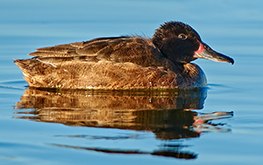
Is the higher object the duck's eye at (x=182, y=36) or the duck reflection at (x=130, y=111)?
the duck's eye at (x=182, y=36)

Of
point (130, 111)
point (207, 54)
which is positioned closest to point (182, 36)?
point (207, 54)

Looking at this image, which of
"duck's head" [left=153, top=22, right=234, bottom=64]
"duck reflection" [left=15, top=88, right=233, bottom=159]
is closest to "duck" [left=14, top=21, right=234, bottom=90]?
"duck's head" [left=153, top=22, right=234, bottom=64]

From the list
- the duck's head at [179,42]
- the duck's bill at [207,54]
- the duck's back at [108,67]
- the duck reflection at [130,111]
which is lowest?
the duck reflection at [130,111]

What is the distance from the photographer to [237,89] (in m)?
10.5

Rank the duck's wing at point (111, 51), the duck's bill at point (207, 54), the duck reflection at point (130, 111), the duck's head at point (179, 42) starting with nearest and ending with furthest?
the duck reflection at point (130, 111)
the duck's wing at point (111, 51)
the duck's bill at point (207, 54)
the duck's head at point (179, 42)

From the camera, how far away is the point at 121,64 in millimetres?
10094

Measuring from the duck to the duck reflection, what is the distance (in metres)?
0.23

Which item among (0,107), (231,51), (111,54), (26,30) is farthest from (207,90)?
(26,30)

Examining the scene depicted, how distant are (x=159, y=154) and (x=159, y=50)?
5.01 meters

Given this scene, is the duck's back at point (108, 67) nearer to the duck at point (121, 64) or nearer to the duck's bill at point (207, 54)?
the duck at point (121, 64)

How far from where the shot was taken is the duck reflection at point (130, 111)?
704 cm

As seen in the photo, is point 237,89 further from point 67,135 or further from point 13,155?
point 13,155

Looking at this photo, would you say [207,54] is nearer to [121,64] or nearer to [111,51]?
[121,64]

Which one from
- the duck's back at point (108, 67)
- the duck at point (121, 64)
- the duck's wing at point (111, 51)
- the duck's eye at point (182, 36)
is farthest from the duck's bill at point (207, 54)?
the duck's wing at point (111, 51)
